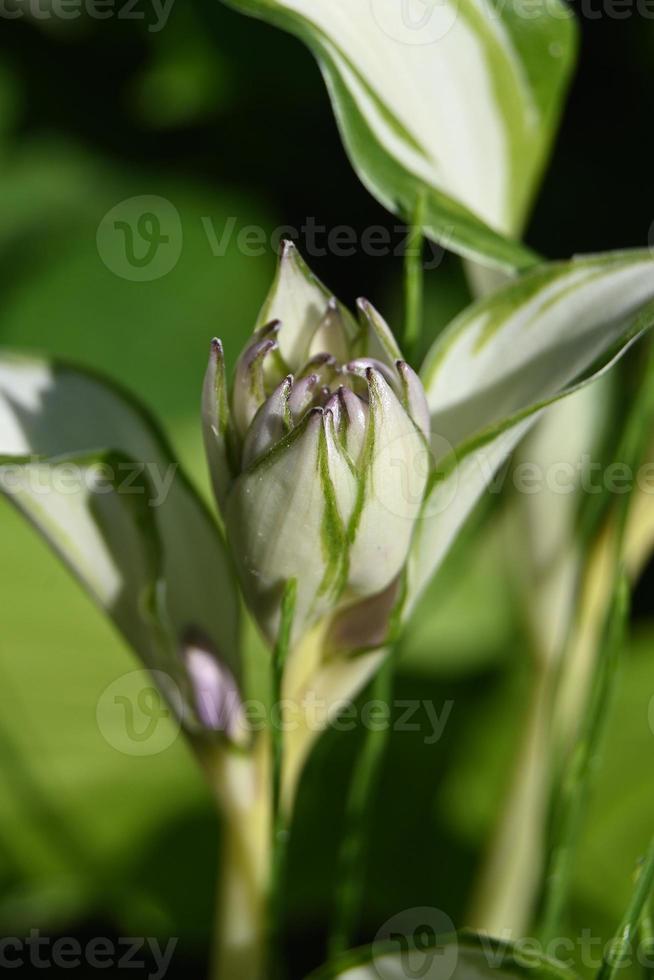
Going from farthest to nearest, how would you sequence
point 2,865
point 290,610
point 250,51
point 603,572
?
point 250,51, point 2,865, point 603,572, point 290,610

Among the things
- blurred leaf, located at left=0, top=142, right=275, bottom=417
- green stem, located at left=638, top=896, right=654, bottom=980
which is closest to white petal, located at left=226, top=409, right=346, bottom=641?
green stem, located at left=638, top=896, right=654, bottom=980

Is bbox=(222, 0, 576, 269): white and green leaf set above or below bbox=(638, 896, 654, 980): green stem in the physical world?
above

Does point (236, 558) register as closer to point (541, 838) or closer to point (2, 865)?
point (541, 838)

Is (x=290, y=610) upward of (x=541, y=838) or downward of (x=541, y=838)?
upward

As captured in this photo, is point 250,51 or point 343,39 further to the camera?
point 250,51

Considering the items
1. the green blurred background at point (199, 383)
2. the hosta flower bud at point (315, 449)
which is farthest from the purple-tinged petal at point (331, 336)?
the green blurred background at point (199, 383)

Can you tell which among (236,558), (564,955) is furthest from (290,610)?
(564,955)

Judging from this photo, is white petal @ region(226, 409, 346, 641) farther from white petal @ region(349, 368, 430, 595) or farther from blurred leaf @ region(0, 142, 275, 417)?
blurred leaf @ region(0, 142, 275, 417)
